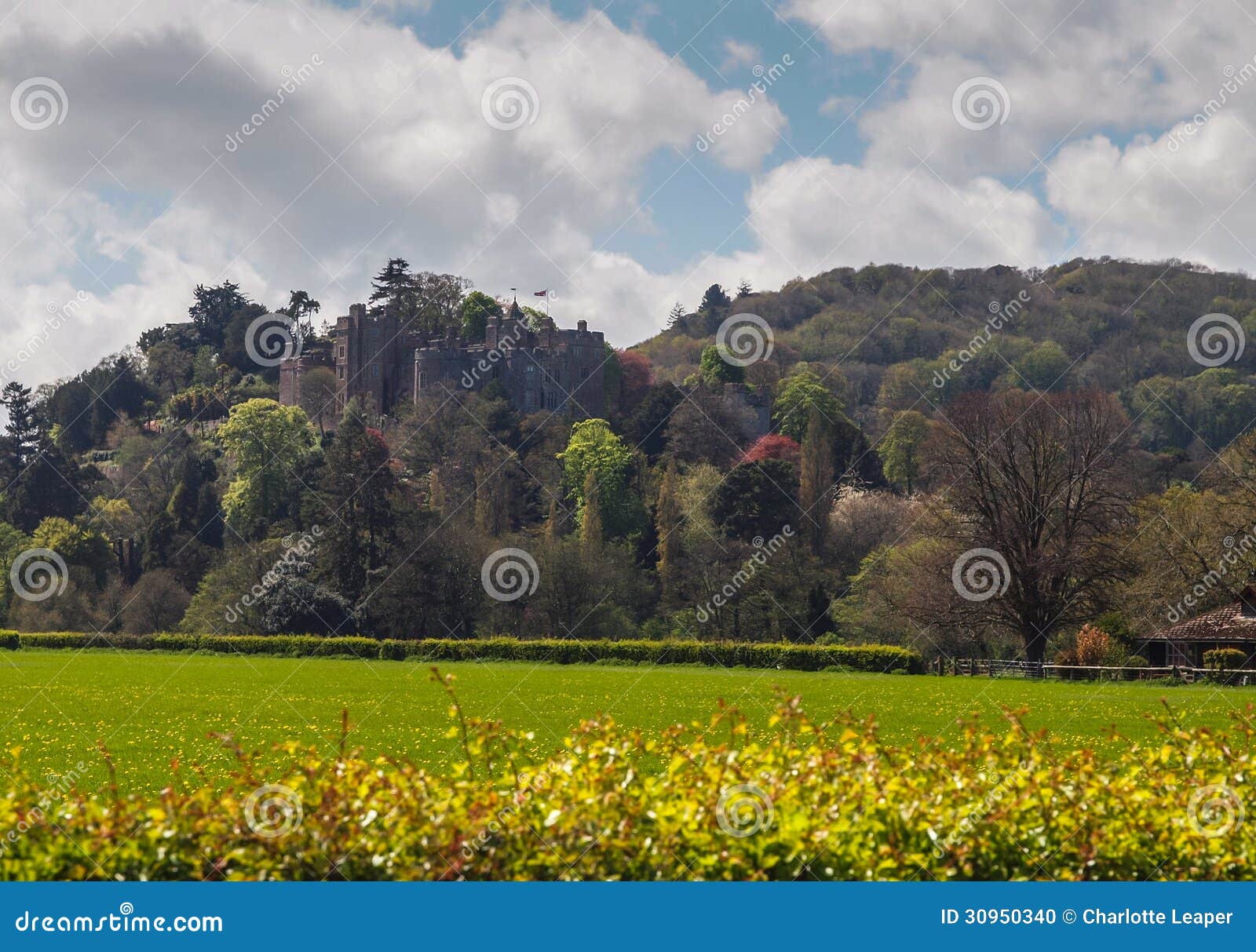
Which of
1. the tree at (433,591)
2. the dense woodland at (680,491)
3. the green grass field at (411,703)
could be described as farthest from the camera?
the tree at (433,591)

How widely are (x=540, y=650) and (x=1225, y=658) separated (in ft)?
81.3

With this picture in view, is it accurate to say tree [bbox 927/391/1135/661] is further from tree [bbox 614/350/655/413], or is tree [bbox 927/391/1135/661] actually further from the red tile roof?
tree [bbox 614/350/655/413]

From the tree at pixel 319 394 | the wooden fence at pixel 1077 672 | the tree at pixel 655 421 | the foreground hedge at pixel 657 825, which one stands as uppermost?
the tree at pixel 319 394

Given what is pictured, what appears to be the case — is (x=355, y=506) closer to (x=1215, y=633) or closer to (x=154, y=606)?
(x=154, y=606)

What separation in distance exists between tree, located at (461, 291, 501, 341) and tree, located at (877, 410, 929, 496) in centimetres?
4644

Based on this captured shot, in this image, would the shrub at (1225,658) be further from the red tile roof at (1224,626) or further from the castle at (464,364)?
the castle at (464,364)

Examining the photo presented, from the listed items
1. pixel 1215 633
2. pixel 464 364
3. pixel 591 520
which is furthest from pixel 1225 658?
pixel 464 364

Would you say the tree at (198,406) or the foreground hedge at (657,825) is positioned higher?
the tree at (198,406)

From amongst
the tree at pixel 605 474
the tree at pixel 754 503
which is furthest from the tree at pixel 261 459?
the tree at pixel 754 503

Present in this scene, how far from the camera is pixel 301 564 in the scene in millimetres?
67062

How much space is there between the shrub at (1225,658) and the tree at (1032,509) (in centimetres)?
586

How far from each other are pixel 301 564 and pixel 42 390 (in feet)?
266

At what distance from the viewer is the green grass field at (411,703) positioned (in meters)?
20.9

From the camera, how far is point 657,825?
20.0 feet
